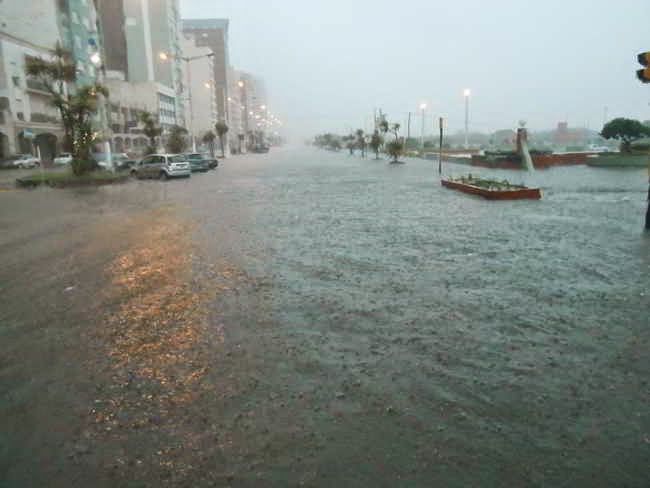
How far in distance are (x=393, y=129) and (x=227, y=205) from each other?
51.6 meters

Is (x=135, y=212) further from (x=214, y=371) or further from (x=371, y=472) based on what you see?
(x=371, y=472)

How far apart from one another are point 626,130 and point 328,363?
147 ft

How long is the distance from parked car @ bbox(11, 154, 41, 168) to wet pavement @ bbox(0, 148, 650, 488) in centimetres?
4264

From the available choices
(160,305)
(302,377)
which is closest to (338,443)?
(302,377)

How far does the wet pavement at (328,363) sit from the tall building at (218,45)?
147 meters

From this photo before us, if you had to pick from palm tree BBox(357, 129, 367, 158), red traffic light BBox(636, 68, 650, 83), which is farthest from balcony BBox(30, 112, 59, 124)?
red traffic light BBox(636, 68, 650, 83)

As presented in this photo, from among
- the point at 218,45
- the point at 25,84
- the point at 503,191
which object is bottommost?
the point at 503,191

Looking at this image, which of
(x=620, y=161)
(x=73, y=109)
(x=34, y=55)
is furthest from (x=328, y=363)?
(x=34, y=55)

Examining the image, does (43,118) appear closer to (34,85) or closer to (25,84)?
(34,85)

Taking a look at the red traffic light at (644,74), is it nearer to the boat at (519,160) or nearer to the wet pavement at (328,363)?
the wet pavement at (328,363)

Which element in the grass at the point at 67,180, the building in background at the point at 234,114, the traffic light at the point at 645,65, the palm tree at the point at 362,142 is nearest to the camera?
the traffic light at the point at 645,65

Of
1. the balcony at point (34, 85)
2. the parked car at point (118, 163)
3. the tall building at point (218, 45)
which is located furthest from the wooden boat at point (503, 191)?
the tall building at point (218, 45)

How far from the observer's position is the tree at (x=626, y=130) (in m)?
40.5

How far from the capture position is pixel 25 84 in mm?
52250
